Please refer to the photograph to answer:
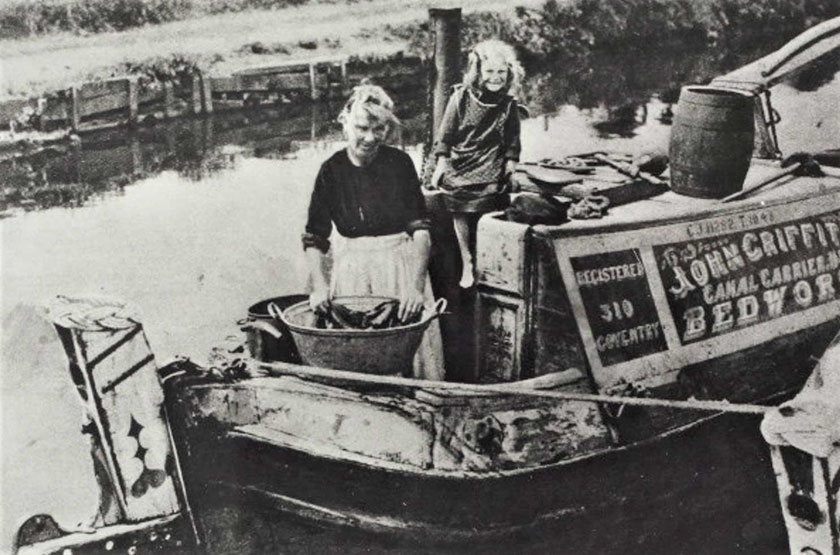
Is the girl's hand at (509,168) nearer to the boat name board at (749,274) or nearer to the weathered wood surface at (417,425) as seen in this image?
the boat name board at (749,274)

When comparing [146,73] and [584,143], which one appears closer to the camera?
[146,73]

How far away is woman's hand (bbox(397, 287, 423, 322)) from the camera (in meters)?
3.17

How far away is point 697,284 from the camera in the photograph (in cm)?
340

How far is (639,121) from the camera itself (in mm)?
5020

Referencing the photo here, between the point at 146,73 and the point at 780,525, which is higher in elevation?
the point at 146,73

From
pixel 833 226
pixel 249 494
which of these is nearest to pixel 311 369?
pixel 249 494

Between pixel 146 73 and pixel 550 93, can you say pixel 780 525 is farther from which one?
pixel 146 73

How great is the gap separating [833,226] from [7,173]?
3.35 m

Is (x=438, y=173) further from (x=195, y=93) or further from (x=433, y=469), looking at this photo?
(x=433, y=469)

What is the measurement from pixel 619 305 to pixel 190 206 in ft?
5.89

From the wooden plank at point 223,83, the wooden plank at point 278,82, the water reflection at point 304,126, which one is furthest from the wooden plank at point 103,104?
the wooden plank at point 278,82

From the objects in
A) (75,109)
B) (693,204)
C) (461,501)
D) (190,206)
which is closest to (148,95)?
(75,109)

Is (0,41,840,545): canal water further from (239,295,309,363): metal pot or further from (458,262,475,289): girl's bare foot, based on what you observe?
(458,262,475,289): girl's bare foot

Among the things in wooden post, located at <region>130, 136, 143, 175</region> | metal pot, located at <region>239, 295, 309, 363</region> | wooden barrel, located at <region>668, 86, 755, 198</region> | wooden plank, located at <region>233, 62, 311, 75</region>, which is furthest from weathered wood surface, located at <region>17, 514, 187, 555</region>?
wooden barrel, located at <region>668, 86, 755, 198</region>
